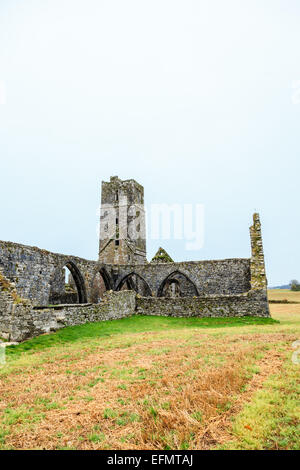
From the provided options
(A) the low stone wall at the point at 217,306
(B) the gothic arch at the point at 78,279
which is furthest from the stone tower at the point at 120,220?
(A) the low stone wall at the point at 217,306

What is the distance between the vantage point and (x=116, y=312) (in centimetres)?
1909

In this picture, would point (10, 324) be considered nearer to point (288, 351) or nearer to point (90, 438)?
point (90, 438)

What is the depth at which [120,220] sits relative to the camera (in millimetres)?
44406

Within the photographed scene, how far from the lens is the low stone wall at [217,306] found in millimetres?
18656

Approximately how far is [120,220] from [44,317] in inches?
1258

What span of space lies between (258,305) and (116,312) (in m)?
9.71

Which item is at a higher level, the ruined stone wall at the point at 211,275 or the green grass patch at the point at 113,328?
the ruined stone wall at the point at 211,275

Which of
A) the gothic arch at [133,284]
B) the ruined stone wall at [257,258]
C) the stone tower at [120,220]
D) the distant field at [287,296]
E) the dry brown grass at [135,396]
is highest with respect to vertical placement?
the stone tower at [120,220]

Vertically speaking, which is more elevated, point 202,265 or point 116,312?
point 202,265

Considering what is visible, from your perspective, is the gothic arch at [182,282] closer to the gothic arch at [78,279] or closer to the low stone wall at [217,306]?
the low stone wall at [217,306]

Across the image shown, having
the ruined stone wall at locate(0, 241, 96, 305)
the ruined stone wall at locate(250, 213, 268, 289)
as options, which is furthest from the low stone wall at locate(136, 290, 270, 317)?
the ruined stone wall at locate(0, 241, 96, 305)

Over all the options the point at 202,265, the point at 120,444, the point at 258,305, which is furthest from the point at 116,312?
the point at 120,444

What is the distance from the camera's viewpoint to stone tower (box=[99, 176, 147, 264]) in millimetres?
43062

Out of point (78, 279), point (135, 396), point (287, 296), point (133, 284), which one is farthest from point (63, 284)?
point (287, 296)
